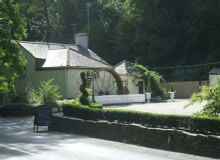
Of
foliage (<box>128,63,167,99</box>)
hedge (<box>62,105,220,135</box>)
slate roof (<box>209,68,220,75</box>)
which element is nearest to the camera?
hedge (<box>62,105,220,135</box>)

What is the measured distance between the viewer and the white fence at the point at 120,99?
34.9 metres

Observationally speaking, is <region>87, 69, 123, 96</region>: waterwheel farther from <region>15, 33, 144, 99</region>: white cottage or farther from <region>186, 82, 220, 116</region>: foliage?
<region>186, 82, 220, 116</region>: foliage

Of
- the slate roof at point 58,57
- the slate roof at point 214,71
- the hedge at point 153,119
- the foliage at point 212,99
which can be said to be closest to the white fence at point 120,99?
the slate roof at point 58,57

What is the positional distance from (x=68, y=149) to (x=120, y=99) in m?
23.2

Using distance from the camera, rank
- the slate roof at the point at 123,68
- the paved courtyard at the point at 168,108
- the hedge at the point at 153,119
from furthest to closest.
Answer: the slate roof at the point at 123,68 → the paved courtyard at the point at 168,108 → the hedge at the point at 153,119

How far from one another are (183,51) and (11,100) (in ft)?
105

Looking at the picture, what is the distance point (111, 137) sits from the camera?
A: 637 inches

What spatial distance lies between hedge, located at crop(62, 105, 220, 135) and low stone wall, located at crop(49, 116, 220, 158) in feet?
2.97

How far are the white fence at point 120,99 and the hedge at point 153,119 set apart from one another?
1420 centimetres

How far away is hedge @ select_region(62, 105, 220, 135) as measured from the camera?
13398 millimetres

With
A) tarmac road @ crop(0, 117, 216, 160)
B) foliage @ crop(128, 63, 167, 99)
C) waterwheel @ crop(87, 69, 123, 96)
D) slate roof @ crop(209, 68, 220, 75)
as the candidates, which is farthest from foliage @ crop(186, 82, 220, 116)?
slate roof @ crop(209, 68, 220, 75)

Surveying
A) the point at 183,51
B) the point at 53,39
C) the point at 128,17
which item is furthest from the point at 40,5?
the point at 183,51

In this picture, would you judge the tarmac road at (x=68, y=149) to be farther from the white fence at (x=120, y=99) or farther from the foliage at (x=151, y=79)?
the foliage at (x=151, y=79)

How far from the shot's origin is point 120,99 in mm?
36469
